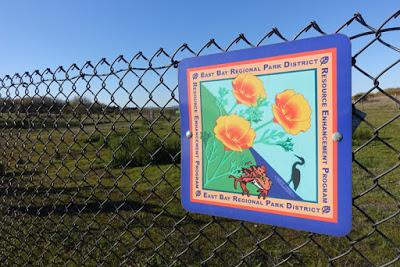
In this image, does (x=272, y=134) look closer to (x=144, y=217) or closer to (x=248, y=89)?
(x=248, y=89)

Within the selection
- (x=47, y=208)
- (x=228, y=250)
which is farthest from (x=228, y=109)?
(x=47, y=208)

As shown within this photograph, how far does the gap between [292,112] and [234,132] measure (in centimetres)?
27

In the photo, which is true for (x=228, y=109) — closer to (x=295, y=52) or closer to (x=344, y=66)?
(x=295, y=52)

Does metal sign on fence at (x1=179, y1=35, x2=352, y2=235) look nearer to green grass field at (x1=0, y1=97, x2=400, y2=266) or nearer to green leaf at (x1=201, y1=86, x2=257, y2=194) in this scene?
green leaf at (x1=201, y1=86, x2=257, y2=194)

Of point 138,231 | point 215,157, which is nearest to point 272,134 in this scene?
point 215,157

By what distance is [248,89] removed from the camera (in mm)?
1540

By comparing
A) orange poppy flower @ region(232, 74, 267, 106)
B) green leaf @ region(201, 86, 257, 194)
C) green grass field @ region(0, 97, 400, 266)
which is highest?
orange poppy flower @ region(232, 74, 267, 106)

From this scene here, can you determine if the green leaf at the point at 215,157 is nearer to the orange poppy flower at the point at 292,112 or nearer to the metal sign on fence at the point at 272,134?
the metal sign on fence at the point at 272,134

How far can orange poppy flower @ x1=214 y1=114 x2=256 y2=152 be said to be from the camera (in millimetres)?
1562

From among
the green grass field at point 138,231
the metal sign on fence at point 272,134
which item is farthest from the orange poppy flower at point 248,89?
the green grass field at point 138,231

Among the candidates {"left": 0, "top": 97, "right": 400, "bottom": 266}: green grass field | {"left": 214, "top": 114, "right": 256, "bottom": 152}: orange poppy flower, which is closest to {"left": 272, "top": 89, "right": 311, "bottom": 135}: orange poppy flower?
{"left": 214, "top": 114, "right": 256, "bottom": 152}: orange poppy flower

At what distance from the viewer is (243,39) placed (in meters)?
1.61

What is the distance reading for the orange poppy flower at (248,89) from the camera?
4.96 ft

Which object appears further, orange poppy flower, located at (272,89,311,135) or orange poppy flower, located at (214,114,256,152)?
orange poppy flower, located at (214,114,256,152)
